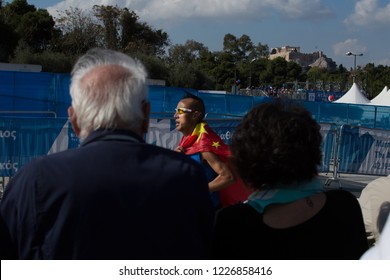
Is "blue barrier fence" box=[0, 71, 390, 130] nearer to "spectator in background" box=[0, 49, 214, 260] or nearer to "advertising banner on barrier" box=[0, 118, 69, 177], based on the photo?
"advertising banner on barrier" box=[0, 118, 69, 177]

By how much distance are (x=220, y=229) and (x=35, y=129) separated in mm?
7042

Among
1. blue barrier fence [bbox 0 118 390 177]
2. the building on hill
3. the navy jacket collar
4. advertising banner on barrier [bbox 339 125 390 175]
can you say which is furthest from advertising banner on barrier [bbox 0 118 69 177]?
the building on hill

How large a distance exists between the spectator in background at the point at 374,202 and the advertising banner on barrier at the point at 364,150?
8.53 m

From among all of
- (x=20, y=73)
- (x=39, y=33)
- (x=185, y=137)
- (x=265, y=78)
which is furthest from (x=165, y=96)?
(x=265, y=78)

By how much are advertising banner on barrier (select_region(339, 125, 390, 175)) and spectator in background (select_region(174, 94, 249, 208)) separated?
6931 mm

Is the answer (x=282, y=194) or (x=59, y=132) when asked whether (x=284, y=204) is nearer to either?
(x=282, y=194)

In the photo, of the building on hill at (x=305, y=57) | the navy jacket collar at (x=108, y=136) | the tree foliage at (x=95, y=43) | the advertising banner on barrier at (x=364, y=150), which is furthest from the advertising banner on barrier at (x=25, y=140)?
the building on hill at (x=305, y=57)

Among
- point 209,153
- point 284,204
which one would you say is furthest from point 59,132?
point 284,204

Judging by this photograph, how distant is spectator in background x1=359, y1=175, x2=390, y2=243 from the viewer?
7.87ft

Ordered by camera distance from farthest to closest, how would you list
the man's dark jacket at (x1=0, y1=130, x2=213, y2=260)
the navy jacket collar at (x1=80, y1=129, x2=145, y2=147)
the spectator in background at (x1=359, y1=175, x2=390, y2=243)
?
the spectator in background at (x1=359, y1=175, x2=390, y2=243) → the navy jacket collar at (x1=80, y1=129, x2=145, y2=147) → the man's dark jacket at (x1=0, y1=130, x2=213, y2=260)

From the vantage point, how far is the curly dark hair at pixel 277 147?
205 cm

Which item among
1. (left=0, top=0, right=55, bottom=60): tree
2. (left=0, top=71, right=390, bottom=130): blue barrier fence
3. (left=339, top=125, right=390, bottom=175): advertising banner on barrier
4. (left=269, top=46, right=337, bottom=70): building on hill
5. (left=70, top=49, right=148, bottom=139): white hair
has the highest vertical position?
(left=269, top=46, right=337, bottom=70): building on hill

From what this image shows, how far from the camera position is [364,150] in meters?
10.9

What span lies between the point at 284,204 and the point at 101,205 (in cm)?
69
